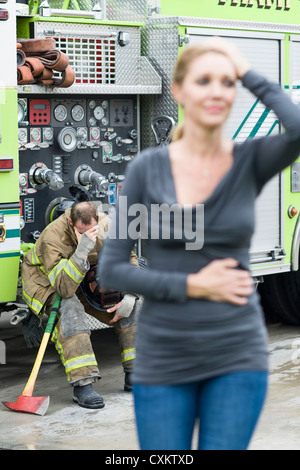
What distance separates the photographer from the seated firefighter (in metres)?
5.25

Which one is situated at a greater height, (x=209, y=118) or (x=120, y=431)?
(x=209, y=118)

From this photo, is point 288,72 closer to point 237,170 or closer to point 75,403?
point 75,403

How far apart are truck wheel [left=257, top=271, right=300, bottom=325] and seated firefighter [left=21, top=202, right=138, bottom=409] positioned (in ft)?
7.16

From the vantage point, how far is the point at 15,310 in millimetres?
5633

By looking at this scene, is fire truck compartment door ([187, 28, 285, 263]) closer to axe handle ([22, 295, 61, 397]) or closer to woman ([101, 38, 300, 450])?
axe handle ([22, 295, 61, 397])

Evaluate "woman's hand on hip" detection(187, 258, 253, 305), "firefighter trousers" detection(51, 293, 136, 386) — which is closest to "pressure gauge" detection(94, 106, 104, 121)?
"firefighter trousers" detection(51, 293, 136, 386)

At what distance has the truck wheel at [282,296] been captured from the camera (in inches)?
292

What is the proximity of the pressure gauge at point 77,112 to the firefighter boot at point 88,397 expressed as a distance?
1848 millimetres

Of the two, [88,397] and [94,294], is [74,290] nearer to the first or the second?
[94,294]

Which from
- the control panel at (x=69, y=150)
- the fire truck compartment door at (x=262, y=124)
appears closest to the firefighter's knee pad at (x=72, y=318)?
the control panel at (x=69, y=150)

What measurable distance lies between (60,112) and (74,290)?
1335 mm

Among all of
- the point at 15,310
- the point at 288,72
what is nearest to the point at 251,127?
the point at 288,72

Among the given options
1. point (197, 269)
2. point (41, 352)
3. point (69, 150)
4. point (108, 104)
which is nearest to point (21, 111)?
point (69, 150)
